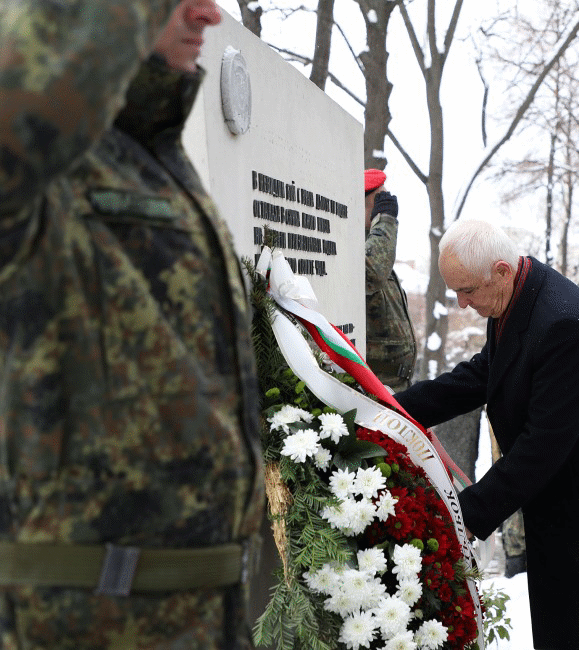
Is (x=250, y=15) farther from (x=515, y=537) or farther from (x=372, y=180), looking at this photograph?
(x=515, y=537)

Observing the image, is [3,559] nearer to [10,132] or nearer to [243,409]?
[243,409]

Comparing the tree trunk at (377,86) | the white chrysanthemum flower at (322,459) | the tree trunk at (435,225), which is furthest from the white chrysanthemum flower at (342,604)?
the tree trunk at (435,225)

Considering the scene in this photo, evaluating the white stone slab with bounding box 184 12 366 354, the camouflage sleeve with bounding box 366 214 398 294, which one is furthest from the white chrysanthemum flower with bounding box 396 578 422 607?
the camouflage sleeve with bounding box 366 214 398 294

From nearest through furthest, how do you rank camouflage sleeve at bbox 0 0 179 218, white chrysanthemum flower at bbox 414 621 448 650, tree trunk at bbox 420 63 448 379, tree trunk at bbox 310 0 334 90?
camouflage sleeve at bbox 0 0 179 218 < white chrysanthemum flower at bbox 414 621 448 650 < tree trunk at bbox 310 0 334 90 < tree trunk at bbox 420 63 448 379

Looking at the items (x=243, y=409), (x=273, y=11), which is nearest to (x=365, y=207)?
(x=243, y=409)

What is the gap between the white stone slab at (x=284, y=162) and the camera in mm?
3365

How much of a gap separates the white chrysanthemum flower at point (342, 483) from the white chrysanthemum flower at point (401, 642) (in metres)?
0.44

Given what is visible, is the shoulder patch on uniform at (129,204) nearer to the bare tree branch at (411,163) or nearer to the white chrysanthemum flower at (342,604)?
the white chrysanthemum flower at (342,604)

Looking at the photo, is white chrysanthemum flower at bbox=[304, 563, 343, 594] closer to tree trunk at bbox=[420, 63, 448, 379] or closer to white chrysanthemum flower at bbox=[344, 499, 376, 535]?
white chrysanthemum flower at bbox=[344, 499, 376, 535]

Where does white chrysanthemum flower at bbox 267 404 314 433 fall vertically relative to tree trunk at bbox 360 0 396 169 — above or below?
below

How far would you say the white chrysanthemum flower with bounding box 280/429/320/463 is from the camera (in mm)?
2893

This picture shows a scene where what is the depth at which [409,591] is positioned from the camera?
9.02ft

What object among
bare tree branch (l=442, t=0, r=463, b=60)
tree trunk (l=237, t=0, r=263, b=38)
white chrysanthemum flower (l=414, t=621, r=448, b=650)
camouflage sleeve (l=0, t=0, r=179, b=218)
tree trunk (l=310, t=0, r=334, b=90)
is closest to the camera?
camouflage sleeve (l=0, t=0, r=179, b=218)

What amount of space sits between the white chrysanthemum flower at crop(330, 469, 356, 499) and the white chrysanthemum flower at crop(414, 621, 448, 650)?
0.45 m
